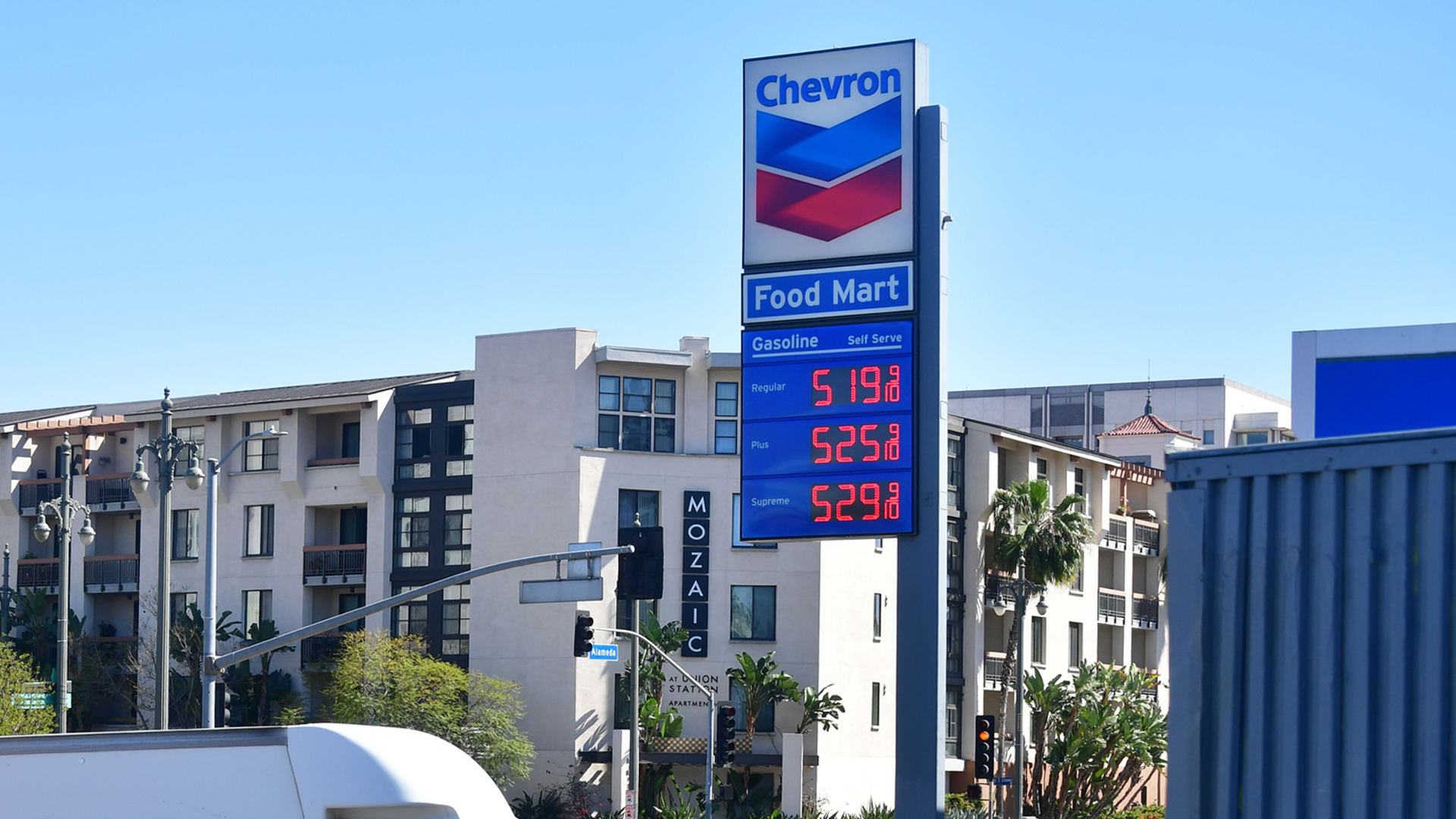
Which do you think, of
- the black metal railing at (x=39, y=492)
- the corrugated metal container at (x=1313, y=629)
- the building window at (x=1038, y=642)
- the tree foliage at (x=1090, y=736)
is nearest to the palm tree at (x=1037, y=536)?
the building window at (x=1038, y=642)

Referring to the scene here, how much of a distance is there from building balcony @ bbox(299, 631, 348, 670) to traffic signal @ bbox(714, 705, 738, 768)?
19246 mm

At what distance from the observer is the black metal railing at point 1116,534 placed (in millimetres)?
77438

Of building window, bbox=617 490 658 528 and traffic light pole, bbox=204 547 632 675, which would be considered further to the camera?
building window, bbox=617 490 658 528

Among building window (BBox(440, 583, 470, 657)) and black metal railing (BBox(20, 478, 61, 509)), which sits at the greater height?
black metal railing (BBox(20, 478, 61, 509))

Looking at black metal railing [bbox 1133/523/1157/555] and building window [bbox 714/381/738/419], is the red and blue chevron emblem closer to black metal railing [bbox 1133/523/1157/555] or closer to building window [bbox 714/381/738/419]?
building window [bbox 714/381/738/419]

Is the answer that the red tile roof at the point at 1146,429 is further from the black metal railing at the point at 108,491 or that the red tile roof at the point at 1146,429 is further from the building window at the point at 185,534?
the black metal railing at the point at 108,491

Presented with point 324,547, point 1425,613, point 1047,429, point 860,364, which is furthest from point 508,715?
point 1047,429

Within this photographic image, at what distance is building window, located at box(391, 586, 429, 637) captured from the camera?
214 feet

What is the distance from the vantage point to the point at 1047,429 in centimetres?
11919

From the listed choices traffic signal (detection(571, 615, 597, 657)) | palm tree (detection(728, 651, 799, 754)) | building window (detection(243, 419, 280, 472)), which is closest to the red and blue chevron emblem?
traffic signal (detection(571, 615, 597, 657))

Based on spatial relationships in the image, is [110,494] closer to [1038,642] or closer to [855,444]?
[1038,642]

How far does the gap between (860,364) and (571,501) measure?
38337 millimetres

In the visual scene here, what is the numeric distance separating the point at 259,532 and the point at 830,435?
47798 millimetres

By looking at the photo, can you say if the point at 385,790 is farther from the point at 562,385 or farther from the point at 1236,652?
the point at 562,385
